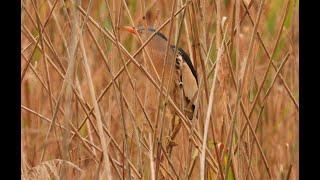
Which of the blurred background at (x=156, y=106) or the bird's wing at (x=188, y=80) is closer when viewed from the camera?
the blurred background at (x=156, y=106)

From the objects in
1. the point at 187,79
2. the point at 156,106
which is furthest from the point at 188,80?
the point at 156,106

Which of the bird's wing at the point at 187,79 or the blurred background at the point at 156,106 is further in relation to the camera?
the bird's wing at the point at 187,79

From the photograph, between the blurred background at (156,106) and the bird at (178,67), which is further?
the bird at (178,67)

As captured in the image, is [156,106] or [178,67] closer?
[156,106]

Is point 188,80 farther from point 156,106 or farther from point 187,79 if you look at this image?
point 156,106

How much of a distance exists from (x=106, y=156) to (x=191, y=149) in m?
0.25

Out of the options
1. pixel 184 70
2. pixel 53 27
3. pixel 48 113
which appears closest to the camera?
pixel 184 70

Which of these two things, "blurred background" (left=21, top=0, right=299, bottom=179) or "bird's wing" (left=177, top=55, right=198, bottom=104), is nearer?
"blurred background" (left=21, top=0, right=299, bottom=179)

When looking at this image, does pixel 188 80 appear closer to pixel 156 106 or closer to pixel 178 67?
pixel 178 67

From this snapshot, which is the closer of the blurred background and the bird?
the blurred background
